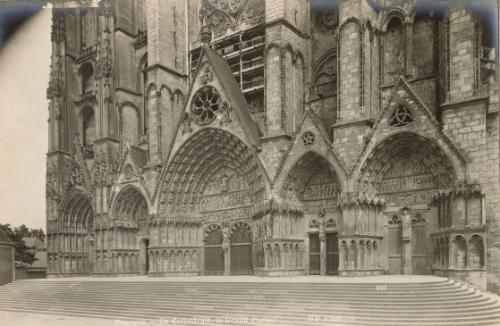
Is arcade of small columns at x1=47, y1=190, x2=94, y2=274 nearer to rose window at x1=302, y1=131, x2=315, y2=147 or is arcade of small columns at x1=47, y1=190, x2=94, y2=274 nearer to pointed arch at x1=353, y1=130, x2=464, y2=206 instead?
rose window at x1=302, y1=131, x2=315, y2=147

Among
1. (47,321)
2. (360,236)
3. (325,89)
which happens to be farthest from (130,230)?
(360,236)

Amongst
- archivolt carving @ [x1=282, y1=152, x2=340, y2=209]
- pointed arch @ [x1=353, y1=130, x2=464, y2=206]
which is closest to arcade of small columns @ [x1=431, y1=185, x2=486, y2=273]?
pointed arch @ [x1=353, y1=130, x2=464, y2=206]

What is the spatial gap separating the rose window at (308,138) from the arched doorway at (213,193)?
107 inches

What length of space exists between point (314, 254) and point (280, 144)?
3986 millimetres

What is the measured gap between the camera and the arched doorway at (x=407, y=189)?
45.0 feet

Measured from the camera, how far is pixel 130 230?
2092 centimetres

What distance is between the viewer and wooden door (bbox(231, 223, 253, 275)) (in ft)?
59.0

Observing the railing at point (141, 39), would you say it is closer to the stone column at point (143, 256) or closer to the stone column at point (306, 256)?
the stone column at point (143, 256)

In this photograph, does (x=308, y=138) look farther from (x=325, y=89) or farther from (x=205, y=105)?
(x=205, y=105)

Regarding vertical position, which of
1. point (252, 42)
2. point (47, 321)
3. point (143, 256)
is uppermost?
point (252, 42)

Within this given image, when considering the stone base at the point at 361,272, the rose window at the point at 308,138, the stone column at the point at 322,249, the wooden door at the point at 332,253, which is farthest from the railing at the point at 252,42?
the stone base at the point at 361,272

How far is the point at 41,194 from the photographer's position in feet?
69.8

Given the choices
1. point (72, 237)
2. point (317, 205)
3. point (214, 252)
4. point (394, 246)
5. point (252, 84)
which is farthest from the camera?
point (72, 237)

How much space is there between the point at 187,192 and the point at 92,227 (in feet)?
20.8
